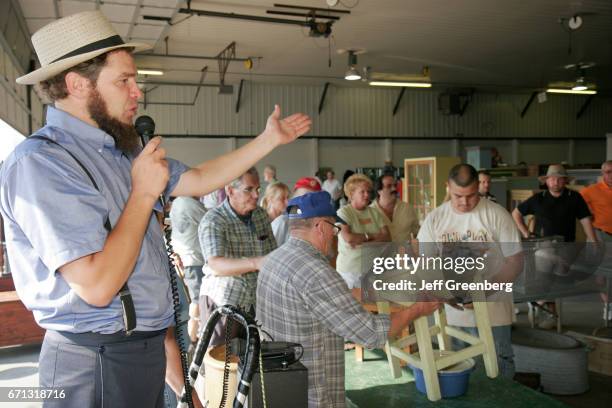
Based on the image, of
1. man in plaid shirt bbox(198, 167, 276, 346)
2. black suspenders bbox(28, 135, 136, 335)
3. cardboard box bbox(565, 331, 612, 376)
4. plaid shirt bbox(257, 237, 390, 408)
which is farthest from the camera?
cardboard box bbox(565, 331, 612, 376)

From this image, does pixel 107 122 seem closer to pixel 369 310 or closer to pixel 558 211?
pixel 369 310

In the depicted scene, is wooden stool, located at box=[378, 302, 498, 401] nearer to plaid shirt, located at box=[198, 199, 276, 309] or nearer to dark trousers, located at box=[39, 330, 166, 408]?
plaid shirt, located at box=[198, 199, 276, 309]

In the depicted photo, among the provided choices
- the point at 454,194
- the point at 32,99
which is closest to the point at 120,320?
the point at 454,194

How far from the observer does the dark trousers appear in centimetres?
134

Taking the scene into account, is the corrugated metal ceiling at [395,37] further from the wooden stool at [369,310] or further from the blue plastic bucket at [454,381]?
the blue plastic bucket at [454,381]

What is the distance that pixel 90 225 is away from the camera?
46.7 inches

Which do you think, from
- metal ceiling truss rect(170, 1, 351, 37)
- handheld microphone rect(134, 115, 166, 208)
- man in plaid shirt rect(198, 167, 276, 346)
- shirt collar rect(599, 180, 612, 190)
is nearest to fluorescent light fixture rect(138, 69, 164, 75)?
metal ceiling truss rect(170, 1, 351, 37)

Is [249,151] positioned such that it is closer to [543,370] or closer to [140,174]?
[140,174]

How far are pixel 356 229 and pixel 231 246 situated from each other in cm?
220

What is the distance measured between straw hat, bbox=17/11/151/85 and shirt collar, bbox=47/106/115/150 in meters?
0.10

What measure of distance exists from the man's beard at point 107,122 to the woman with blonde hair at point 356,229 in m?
3.92

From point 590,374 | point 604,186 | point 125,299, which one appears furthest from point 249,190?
point 604,186

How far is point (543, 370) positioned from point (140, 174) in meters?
3.74

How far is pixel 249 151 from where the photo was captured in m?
1.75
